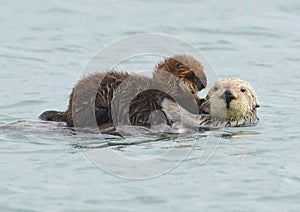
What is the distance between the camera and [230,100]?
6789 millimetres

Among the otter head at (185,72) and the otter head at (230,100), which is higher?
the otter head at (185,72)

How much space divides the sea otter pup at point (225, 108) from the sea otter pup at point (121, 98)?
14 cm

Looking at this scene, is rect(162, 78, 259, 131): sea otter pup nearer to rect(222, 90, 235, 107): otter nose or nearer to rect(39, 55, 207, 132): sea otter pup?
rect(222, 90, 235, 107): otter nose

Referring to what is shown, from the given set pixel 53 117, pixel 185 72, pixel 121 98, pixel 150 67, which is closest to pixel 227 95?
pixel 185 72

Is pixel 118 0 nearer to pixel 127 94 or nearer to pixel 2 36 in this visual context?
pixel 2 36

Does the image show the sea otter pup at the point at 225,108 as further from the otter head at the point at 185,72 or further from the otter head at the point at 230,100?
the otter head at the point at 185,72

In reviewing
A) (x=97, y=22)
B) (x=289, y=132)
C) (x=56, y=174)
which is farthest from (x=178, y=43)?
(x=56, y=174)

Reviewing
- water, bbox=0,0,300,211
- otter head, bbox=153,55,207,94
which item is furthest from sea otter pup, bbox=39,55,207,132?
water, bbox=0,0,300,211

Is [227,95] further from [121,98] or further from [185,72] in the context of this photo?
[121,98]

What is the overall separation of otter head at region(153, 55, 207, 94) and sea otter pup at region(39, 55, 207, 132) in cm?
11

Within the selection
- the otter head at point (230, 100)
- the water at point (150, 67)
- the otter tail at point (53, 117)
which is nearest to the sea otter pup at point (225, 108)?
the otter head at point (230, 100)

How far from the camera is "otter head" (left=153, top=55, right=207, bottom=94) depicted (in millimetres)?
6770

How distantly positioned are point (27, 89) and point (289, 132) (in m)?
3.66

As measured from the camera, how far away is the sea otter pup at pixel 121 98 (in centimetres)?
646
